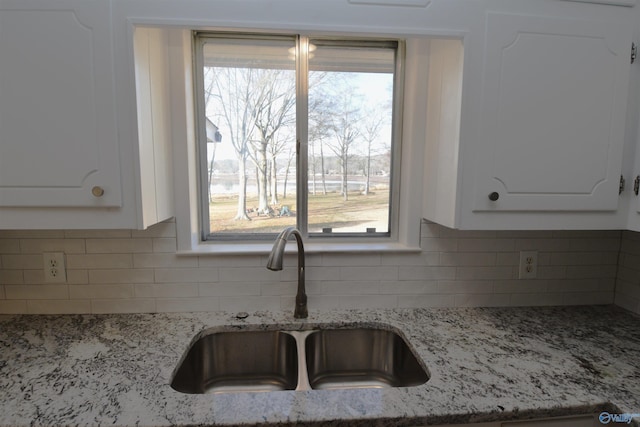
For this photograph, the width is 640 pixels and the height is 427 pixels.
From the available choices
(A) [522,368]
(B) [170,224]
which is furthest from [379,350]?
(B) [170,224]

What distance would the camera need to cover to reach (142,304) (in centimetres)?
131

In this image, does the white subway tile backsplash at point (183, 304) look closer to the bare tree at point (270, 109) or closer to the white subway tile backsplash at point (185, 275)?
the white subway tile backsplash at point (185, 275)

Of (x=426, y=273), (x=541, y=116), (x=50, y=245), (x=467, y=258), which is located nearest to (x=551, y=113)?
(x=541, y=116)

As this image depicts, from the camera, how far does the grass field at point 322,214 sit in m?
1.43

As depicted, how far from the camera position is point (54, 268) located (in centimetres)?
127

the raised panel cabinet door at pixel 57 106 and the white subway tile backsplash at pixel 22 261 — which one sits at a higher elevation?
the raised panel cabinet door at pixel 57 106

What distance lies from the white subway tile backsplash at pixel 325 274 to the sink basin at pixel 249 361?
0.14m

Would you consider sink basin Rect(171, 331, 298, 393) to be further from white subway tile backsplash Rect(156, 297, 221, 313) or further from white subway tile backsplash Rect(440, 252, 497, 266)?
→ white subway tile backsplash Rect(440, 252, 497, 266)

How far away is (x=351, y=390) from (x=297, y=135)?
3.29 ft

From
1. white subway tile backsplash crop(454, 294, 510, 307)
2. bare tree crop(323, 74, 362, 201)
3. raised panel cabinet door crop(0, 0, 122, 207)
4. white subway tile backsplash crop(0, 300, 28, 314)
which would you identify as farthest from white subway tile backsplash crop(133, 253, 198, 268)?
white subway tile backsplash crop(454, 294, 510, 307)

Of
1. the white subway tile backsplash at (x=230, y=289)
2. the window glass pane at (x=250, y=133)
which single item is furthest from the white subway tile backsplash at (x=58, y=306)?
the window glass pane at (x=250, y=133)

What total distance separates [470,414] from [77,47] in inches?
57.9

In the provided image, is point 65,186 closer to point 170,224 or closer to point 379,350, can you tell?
point 170,224

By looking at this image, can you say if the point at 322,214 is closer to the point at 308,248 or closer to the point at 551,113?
the point at 308,248
